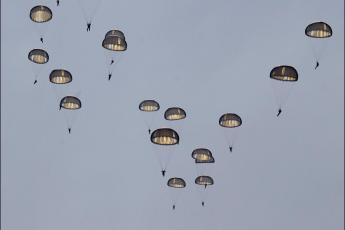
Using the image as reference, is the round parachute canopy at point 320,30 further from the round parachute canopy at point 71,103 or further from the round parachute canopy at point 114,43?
the round parachute canopy at point 71,103

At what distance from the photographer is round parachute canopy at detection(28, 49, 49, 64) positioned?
86.6 m

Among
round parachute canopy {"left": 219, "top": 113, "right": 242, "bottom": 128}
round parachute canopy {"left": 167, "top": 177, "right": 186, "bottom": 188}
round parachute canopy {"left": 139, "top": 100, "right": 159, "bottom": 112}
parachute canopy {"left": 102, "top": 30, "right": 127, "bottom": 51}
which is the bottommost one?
round parachute canopy {"left": 167, "top": 177, "right": 186, "bottom": 188}

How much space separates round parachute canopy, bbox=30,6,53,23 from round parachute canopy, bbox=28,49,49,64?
3.18 metres

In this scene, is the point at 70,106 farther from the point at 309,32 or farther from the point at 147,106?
the point at 309,32

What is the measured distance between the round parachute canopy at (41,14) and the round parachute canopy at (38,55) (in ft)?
10.4

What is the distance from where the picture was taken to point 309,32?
8294cm

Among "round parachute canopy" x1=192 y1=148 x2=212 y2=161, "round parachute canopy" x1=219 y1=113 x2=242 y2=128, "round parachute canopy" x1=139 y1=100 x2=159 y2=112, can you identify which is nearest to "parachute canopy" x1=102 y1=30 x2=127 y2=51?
Result: "round parachute canopy" x1=139 y1=100 x2=159 y2=112

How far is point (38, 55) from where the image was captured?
3425 inches

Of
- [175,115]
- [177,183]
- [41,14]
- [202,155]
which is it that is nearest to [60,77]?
[41,14]

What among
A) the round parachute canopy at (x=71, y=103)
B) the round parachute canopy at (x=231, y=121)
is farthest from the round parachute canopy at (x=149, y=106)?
the round parachute canopy at (x=231, y=121)

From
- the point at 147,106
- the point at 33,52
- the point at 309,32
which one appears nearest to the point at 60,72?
the point at 33,52

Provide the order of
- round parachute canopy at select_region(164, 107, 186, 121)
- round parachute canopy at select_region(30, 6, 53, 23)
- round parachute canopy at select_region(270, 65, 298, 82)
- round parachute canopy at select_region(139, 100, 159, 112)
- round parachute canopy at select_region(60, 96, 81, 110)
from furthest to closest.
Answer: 1. round parachute canopy at select_region(139, 100, 159, 112)
2. round parachute canopy at select_region(164, 107, 186, 121)
3. round parachute canopy at select_region(60, 96, 81, 110)
4. round parachute canopy at select_region(30, 6, 53, 23)
5. round parachute canopy at select_region(270, 65, 298, 82)

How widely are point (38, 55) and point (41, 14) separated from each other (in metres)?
4.08

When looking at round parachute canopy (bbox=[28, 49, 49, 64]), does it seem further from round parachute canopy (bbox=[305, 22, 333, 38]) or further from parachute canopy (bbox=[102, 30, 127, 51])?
round parachute canopy (bbox=[305, 22, 333, 38])
